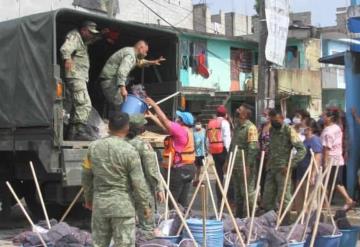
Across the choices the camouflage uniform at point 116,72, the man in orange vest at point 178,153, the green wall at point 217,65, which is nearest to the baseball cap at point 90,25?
the camouflage uniform at point 116,72

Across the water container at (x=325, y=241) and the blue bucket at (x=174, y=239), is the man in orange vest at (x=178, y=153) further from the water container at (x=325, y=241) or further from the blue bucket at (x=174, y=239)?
the water container at (x=325, y=241)

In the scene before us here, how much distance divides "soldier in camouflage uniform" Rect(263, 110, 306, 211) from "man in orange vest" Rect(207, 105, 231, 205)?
2.10 meters

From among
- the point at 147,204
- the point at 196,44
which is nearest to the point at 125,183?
the point at 147,204

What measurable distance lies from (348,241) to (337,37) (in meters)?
28.9

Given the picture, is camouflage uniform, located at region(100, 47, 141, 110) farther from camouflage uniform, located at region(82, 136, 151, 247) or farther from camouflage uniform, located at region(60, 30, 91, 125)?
camouflage uniform, located at region(82, 136, 151, 247)

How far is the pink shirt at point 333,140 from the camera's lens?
8998mm

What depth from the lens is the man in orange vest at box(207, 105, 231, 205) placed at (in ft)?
34.8

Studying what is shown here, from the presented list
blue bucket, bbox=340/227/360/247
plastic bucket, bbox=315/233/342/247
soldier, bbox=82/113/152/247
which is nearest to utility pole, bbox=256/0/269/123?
blue bucket, bbox=340/227/360/247

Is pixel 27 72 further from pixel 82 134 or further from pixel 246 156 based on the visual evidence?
pixel 246 156

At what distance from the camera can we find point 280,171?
327 inches

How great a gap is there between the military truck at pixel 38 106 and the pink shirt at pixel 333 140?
9.34 feet

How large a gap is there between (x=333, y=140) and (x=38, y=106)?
4.14 meters

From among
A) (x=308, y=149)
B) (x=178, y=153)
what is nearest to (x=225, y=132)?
(x=308, y=149)

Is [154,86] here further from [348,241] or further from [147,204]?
[147,204]
